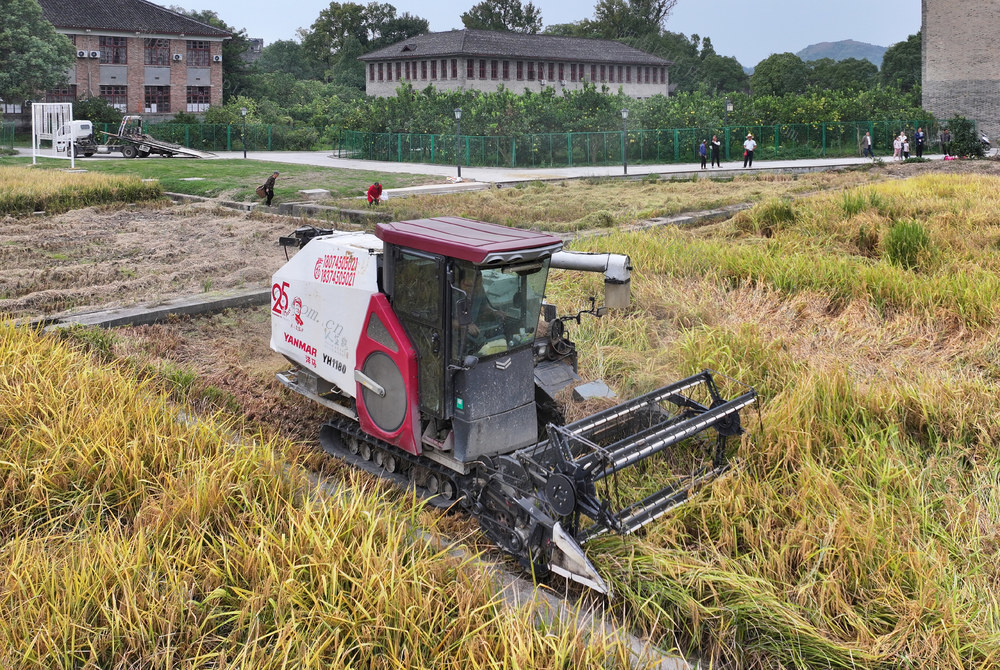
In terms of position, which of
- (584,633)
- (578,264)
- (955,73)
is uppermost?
(955,73)

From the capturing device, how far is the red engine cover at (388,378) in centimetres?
698

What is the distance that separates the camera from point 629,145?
42000 millimetres

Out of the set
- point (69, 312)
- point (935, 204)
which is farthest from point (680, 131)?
point (69, 312)

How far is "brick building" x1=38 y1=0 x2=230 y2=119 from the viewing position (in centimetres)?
5912

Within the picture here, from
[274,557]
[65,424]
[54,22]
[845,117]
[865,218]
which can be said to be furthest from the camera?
[54,22]

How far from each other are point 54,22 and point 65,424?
59741 millimetres

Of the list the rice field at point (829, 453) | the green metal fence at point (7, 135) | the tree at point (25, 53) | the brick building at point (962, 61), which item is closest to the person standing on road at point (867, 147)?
the brick building at point (962, 61)

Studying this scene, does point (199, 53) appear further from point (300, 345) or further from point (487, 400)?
point (487, 400)

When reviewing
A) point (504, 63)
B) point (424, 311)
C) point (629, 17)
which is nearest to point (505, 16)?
point (629, 17)

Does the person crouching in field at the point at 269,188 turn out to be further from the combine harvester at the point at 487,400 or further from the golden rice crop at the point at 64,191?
the combine harvester at the point at 487,400

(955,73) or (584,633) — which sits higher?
(955,73)

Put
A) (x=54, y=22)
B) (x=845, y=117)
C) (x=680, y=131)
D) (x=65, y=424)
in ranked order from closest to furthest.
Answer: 1. (x=65, y=424)
2. (x=680, y=131)
3. (x=845, y=117)
4. (x=54, y=22)

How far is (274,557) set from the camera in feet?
18.0

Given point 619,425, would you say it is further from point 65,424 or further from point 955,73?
Result: point 955,73
